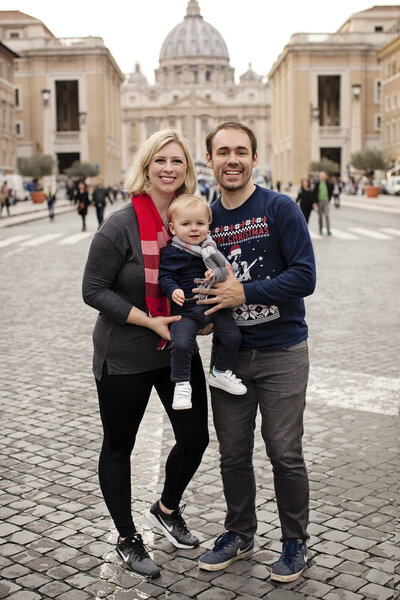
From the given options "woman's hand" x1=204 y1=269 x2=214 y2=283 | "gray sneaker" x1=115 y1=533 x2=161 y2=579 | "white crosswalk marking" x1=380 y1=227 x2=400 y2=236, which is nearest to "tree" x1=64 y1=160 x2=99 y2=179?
"white crosswalk marking" x1=380 y1=227 x2=400 y2=236

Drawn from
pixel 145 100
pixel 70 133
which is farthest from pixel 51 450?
pixel 145 100

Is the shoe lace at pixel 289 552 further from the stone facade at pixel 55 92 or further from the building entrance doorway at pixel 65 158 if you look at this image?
the building entrance doorway at pixel 65 158

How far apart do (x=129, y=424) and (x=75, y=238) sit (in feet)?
65.7

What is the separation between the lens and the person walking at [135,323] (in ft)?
11.9

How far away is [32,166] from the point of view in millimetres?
Answer: 66375

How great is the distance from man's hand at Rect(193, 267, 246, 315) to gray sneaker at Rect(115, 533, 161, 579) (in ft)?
3.57

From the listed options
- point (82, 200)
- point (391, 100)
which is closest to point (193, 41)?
point (391, 100)

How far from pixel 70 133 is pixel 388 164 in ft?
99.0

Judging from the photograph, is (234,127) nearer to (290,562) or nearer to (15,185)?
(290,562)

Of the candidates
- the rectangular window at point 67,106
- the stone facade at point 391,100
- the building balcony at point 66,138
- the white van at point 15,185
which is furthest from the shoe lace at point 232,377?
the rectangular window at point 67,106

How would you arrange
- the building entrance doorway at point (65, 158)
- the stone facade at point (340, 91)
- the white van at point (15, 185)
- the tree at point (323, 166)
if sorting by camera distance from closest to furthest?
1. the white van at point (15, 185)
2. the tree at point (323, 166)
3. the stone facade at point (340, 91)
4. the building entrance doorway at point (65, 158)

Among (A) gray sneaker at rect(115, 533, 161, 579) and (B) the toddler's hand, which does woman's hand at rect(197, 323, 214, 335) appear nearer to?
(B) the toddler's hand

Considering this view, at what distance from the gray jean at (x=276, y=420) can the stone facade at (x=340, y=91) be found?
73.9 metres

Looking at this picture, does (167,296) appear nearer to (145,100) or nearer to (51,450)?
(51,450)
